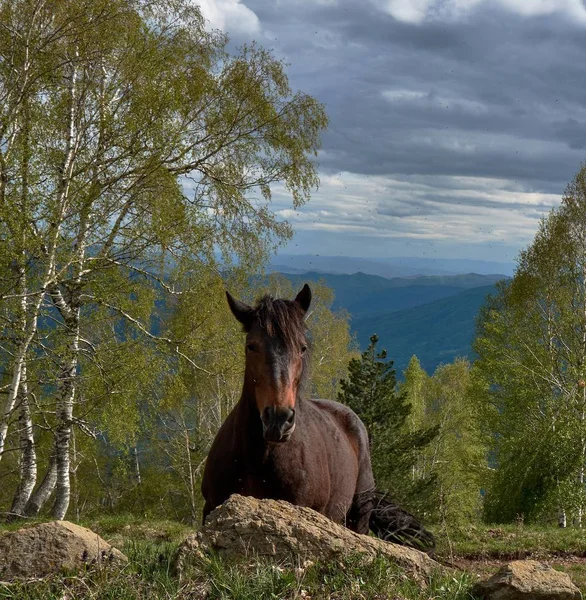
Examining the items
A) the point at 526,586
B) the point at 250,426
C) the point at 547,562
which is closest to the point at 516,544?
the point at 547,562

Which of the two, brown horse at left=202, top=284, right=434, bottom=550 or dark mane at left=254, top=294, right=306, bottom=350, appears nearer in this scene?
brown horse at left=202, top=284, right=434, bottom=550

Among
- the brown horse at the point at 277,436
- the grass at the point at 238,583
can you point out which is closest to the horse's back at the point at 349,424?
the brown horse at the point at 277,436

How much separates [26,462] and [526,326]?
22.8 meters

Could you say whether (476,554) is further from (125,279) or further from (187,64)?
(187,64)

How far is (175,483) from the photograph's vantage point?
1141 inches

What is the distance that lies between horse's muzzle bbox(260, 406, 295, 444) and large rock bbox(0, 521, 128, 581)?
1342mm

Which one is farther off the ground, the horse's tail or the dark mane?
the dark mane

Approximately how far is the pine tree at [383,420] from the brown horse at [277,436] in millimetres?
12420

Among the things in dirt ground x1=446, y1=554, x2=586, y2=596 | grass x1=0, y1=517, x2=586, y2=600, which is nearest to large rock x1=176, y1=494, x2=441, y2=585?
grass x1=0, y1=517, x2=586, y2=600

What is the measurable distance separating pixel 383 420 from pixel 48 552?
16.4 m

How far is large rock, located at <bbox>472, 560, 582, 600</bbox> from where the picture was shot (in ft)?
11.3

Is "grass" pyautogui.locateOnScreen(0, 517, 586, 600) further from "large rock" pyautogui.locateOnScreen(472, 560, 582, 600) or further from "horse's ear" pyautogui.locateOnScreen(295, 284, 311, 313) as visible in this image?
"horse's ear" pyautogui.locateOnScreen(295, 284, 311, 313)

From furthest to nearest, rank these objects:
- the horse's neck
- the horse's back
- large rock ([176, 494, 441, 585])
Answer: the horse's back
the horse's neck
large rock ([176, 494, 441, 585])

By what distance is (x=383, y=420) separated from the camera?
19188mm
